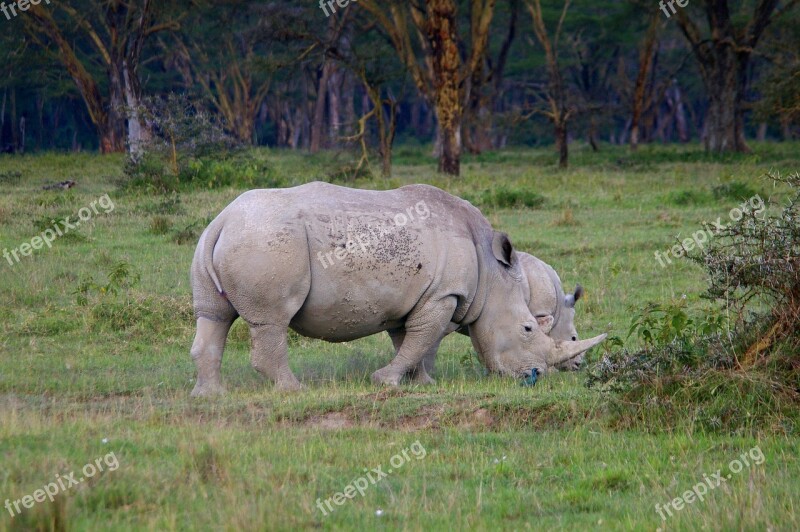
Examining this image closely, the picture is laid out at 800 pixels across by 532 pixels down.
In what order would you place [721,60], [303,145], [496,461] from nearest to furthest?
[496,461] < [721,60] < [303,145]

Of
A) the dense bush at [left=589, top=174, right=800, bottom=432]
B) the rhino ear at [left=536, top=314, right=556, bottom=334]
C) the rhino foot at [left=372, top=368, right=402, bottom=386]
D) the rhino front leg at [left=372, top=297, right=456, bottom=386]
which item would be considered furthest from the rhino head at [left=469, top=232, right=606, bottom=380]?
the dense bush at [left=589, top=174, right=800, bottom=432]

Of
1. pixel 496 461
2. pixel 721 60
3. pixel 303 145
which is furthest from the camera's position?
pixel 303 145

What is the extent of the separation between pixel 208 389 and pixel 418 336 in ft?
5.63

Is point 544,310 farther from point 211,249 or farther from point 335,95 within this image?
point 335,95

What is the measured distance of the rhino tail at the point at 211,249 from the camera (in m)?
8.45

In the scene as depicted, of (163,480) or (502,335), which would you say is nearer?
(163,480)

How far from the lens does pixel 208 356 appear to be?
8562mm

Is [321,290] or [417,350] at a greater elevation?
[321,290]

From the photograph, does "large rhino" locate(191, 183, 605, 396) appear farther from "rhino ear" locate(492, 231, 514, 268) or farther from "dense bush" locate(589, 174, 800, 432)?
"dense bush" locate(589, 174, 800, 432)

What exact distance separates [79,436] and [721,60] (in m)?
27.8

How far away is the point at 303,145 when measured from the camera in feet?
192

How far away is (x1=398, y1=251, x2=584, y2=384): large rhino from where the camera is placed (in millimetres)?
9578

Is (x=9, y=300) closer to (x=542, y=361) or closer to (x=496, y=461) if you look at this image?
(x=542, y=361)

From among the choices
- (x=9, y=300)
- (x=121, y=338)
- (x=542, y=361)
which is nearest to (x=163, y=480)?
(x=542, y=361)
